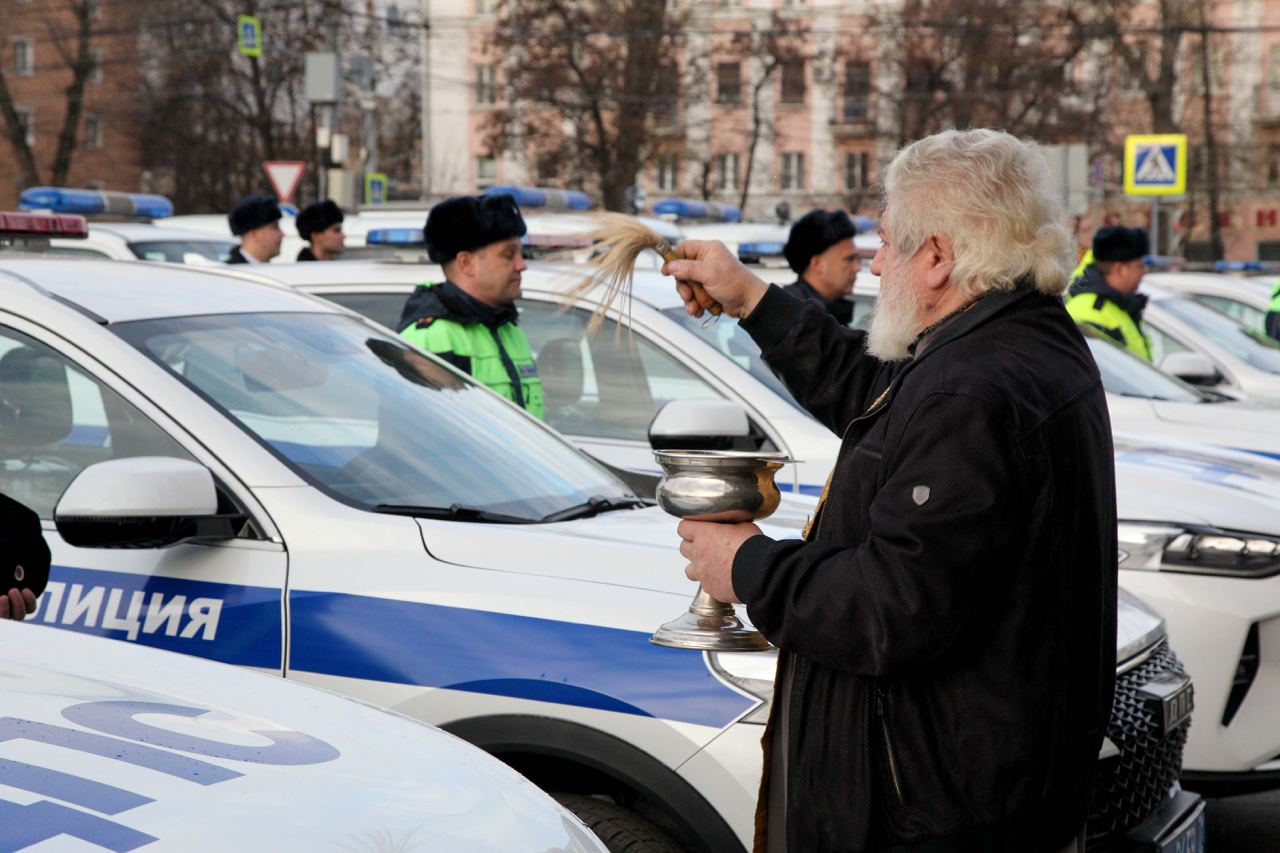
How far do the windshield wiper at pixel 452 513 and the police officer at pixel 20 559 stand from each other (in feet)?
2.35

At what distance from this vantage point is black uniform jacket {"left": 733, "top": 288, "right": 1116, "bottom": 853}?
227cm

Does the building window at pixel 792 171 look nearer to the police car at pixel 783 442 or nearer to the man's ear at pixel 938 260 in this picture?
the police car at pixel 783 442

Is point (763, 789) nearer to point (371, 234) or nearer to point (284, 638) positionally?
point (284, 638)

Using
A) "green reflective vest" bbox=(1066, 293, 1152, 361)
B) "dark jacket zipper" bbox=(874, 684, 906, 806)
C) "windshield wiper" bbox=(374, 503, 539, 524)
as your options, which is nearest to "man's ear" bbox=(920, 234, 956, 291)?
"dark jacket zipper" bbox=(874, 684, 906, 806)

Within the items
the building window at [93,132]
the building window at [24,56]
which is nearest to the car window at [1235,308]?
the building window at [93,132]

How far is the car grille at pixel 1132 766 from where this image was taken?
324 centimetres

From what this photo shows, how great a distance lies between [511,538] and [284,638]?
0.48m

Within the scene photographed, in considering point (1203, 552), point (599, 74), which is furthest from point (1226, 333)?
point (599, 74)

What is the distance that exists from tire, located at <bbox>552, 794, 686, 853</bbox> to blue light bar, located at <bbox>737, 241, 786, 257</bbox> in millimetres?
6287

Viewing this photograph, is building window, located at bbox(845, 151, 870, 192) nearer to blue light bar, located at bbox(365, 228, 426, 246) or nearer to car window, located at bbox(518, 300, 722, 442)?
blue light bar, located at bbox(365, 228, 426, 246)

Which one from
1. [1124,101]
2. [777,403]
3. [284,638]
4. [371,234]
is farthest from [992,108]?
[284,638]

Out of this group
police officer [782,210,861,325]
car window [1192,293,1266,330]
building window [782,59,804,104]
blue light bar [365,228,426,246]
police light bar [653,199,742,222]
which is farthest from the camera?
building window [782,59,804,104]

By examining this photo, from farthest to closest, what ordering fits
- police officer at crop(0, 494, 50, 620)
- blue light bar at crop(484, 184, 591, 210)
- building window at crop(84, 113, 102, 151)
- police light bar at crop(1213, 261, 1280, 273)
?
building window at crop(84, 113, 102, 151) → police light bar at crop(1213, 261, 1280, 273) → blue light bar at crop(484, 184, 591, 210) → police officer at crop(0, 494, 50, 620)

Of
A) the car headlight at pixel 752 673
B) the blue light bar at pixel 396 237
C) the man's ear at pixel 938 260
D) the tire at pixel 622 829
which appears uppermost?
the blue light bar at pixel 396 237
